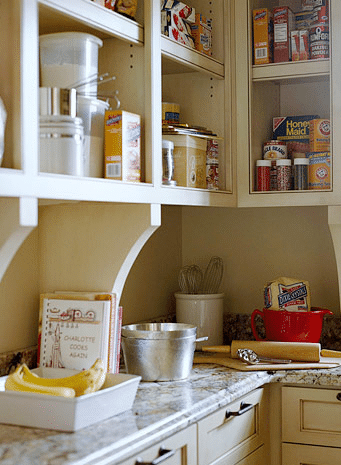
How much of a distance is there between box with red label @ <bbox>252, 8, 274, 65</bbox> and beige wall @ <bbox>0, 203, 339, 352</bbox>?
631 millimetres

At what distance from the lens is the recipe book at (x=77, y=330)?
2.00 meters

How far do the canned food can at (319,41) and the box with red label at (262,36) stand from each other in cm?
16

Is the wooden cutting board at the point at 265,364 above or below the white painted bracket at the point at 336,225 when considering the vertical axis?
below

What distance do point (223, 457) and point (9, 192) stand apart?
102 centimetres

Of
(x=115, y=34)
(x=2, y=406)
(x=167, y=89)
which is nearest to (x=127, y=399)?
(x=2, y=406)

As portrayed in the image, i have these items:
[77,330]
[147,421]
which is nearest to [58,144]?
[77,330]

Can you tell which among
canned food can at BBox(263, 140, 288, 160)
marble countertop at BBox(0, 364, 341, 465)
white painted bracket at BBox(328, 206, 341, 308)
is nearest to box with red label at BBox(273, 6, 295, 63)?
canned food can at BBox(263, 140, 288, 160)

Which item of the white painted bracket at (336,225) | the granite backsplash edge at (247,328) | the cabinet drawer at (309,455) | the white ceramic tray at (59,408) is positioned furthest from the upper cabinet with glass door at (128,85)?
the cabinet drawer at (309,455)

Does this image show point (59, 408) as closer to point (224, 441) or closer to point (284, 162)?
point (224, 441)

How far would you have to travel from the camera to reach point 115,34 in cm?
196

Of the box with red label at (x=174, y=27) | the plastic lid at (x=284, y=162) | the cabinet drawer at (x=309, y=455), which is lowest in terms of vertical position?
the cabinet drawer at (x=309, y=455)

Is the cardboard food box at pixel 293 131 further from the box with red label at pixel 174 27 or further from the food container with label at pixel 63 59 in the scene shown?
the food container with label at pixel 63 59

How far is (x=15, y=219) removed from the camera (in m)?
1.58

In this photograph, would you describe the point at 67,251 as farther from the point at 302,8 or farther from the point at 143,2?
the point at 302,8
